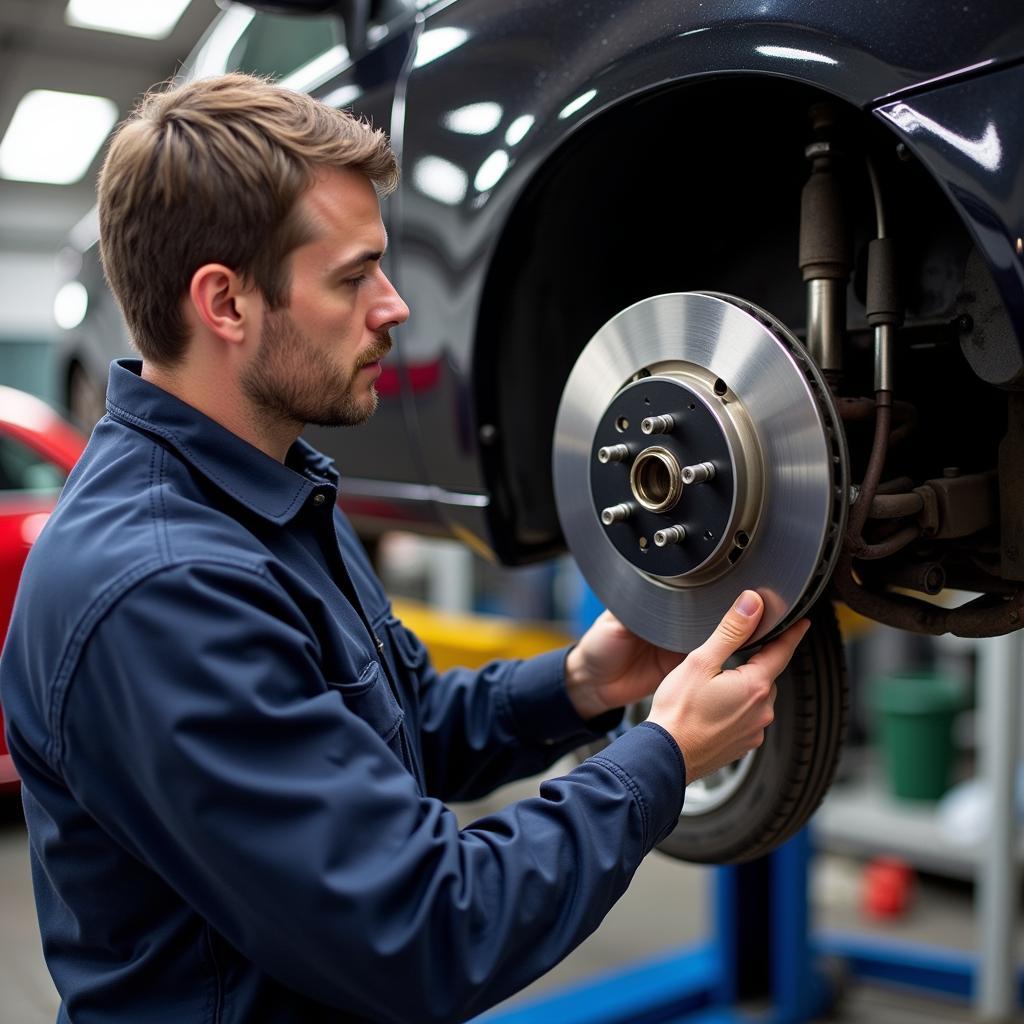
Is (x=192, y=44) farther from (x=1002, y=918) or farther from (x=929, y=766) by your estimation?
(x=1002, y=918)

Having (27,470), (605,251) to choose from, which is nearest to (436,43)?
(605,251)

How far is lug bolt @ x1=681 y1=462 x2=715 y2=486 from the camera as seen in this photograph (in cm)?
85

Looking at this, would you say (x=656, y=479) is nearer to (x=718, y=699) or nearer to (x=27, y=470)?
(x=718, y=699)

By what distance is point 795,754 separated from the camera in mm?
1030

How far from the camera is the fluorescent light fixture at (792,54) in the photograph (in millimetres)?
780

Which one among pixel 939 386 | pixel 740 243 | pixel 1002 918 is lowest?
pixel 1002 918

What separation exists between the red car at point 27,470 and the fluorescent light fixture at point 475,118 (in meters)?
2.20

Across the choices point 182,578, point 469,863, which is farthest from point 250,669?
point 469,863

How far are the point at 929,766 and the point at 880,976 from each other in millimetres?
749

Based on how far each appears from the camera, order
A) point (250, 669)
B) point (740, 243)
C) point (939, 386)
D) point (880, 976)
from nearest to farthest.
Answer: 1. point (250, 669)
2. point (939, 386)
3. point (740, 243)
4. point (880, 976)

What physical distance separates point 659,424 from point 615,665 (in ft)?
0.96

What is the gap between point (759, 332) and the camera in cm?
83

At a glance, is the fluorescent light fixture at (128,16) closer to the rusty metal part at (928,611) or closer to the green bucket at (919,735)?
the green bucket at (919,735)

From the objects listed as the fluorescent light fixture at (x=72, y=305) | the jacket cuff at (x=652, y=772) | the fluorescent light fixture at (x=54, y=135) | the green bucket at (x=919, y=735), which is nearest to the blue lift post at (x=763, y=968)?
the green bucket at (x=919, y=735)
